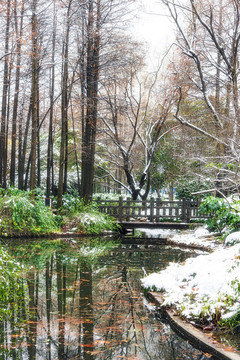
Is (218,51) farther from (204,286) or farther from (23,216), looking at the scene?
(204,286)

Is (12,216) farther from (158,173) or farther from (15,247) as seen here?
(158,173)

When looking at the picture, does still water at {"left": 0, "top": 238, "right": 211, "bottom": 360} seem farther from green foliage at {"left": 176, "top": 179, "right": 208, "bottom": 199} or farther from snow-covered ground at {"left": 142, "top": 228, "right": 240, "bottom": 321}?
green foliage at {"left": 176, "top": 179, "right": 208, "bottom": 199}

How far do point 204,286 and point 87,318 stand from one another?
1.89 meters

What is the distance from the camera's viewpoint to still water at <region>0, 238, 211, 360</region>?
440cm

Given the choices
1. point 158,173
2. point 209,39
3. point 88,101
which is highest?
point 209,39

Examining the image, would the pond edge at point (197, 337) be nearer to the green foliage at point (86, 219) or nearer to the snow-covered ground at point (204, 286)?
the snow-covered ground at point (204, 286)

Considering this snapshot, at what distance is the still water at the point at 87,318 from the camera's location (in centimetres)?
440

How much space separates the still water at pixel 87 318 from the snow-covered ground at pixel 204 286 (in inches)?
15.7

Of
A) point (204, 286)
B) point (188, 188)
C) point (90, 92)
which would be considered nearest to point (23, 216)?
point (90, 92)

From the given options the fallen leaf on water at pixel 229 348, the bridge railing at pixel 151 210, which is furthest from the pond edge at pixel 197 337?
the bridge railing at pixel 151 210

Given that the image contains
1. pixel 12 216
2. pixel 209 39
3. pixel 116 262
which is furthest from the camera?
pixel 209 39

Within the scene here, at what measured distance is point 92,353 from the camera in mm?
4332

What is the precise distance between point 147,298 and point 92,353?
2.60m

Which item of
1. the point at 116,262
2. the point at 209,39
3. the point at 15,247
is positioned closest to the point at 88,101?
the point at 209,39
